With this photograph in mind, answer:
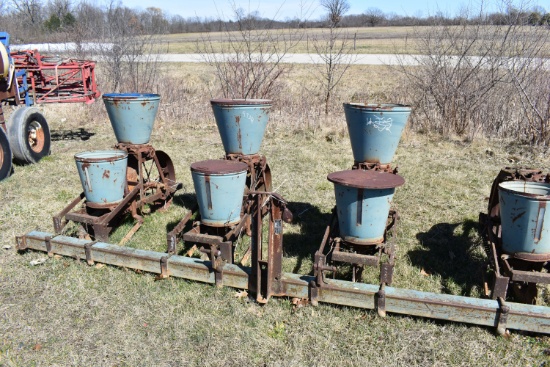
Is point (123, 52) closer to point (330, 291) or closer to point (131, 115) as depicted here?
point (131, 115)

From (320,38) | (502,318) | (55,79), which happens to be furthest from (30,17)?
(502,318)

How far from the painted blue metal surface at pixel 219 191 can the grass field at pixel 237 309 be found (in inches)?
28.4

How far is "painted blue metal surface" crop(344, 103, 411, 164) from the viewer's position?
433 cm

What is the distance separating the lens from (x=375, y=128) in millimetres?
4379

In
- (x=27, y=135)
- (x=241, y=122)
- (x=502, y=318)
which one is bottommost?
(x=502, y=318)

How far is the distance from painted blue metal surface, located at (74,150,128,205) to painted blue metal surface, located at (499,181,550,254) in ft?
12.4

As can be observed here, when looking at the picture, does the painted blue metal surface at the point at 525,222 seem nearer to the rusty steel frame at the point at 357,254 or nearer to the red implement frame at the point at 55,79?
the rusty steel frame at the point at 357,254

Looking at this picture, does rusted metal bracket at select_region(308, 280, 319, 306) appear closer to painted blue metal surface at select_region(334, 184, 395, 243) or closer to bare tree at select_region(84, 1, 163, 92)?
painted blue metal surface at select_region(334, 184, 395, 243)

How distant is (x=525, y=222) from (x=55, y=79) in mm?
8825

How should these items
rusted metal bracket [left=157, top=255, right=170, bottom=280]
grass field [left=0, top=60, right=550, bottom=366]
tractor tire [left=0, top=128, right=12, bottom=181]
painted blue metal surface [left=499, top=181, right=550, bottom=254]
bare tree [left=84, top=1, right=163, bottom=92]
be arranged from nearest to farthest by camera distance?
grass field [left=0, top=60, right=550, bottom=366]
painted blue metal surface [left=499, top=181, right=550, bottom=254]
rusted metal bracket [left=157, top=255, right=170, bottom=280]
tractor tire [left=0, top=128, right=12, bottom=181]
bare tree [left=84, top=1, right=163, bottom=92]

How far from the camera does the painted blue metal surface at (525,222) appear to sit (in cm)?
342

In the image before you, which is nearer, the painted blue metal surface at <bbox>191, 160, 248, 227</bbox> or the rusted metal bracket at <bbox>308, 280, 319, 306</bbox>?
the rusted metal bracket at <bbox>308, 280, 319, 306</bbox>

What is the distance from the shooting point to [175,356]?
10.4ft

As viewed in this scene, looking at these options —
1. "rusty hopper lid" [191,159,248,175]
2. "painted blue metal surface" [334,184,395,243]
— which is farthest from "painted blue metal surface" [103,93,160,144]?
"painted blue metal surface" [334,184,395,243]
